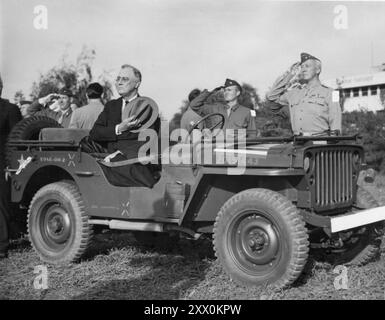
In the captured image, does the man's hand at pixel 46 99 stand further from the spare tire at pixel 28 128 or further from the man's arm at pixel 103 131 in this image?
the man's arm at pixel 103 131

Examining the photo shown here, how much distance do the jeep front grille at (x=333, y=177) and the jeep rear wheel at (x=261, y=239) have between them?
39cm

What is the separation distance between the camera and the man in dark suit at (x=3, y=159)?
6023mm

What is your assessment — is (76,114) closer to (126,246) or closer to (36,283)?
(126,246)

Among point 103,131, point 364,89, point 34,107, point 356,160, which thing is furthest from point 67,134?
point 364,89

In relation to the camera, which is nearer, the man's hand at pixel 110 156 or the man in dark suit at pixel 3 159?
the man's hand at pixel 110 156

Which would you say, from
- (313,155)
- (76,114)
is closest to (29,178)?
(76,114)

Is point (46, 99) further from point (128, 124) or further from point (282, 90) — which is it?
point (282, 90)

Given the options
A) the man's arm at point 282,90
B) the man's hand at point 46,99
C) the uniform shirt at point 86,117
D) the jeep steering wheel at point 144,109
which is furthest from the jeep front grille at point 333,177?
the man's hand at point 46,99

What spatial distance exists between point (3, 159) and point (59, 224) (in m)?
1.11

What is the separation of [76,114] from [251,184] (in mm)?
2769

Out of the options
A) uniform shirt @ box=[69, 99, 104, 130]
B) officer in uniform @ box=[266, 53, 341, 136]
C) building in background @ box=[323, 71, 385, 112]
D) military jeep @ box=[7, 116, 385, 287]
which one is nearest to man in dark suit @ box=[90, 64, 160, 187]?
military jeep @ box=[7, 116, 385, 287]

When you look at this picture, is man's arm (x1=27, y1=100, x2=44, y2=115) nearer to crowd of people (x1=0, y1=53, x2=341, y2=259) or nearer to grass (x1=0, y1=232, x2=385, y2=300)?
crowd of people (x1=0, y1=53, x2=341, y2=259)

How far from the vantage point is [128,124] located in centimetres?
Result: 532
